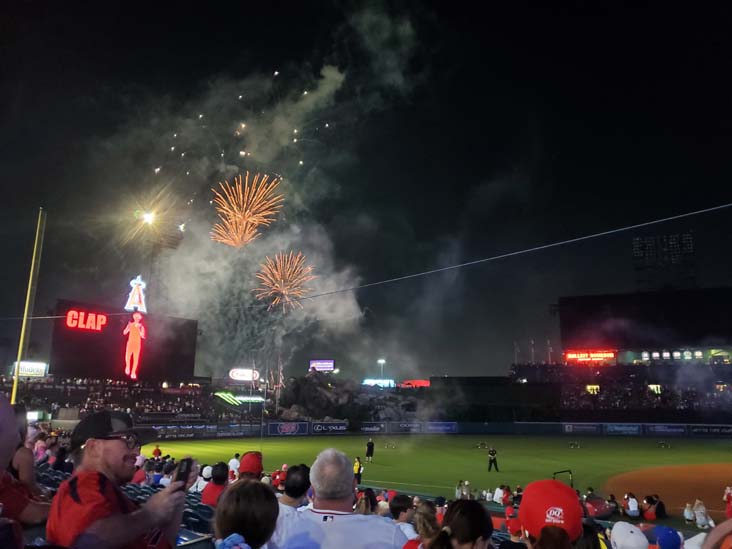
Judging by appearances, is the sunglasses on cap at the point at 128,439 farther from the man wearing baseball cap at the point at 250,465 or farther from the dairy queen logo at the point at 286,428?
the dairy queen logo at the point at 286,428

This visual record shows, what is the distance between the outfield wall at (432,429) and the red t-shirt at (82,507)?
4563cm

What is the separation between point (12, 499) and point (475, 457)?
1431 inches

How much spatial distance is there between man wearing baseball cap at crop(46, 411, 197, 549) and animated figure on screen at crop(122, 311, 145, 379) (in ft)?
183

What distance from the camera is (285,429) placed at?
5384 centimetres

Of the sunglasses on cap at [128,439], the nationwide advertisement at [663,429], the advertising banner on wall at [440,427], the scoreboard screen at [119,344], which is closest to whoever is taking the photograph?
the sunglasses on cap at [128,439]

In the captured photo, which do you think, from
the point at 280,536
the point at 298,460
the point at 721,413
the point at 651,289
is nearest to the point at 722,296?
the point at 651,289

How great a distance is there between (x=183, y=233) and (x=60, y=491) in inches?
2805

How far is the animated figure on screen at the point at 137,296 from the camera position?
187 feet

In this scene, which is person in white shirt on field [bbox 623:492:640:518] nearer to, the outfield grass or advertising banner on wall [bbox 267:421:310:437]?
the outfield grass

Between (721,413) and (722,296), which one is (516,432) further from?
(722,296)

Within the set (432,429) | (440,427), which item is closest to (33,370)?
(432,429)

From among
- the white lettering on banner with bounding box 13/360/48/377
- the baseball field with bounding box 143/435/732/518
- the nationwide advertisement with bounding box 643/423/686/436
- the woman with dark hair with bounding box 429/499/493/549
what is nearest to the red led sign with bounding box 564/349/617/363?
the nationwide advertisement with bounding box 643/423/686/436

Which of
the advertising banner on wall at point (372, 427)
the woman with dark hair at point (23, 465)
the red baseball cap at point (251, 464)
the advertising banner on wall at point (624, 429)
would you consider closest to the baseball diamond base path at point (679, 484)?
the red baseball cap at point (251, 464)

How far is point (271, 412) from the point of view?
68.1 meters
